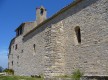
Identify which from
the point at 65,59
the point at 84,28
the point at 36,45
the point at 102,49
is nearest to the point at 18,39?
the point at 36,45

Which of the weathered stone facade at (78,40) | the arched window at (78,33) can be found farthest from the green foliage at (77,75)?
the arched window at (78,33)

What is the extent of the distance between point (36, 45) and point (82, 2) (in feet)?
28.6

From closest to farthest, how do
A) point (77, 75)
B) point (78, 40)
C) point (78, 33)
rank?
point (77, 75) < point (78, 40) < point (78, 33)

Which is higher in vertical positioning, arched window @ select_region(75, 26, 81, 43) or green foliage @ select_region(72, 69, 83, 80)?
arched window @ select_region(75, 26, 81, 43)

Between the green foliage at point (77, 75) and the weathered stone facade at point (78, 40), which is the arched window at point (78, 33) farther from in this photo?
the green foliage at point (77, 75)

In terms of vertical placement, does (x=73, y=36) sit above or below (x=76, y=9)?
below

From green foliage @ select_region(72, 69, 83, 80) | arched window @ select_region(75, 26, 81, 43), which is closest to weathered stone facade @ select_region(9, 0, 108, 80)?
arched window @ select_region(75, 26, 81, 43)

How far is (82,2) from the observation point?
1320 centimetres

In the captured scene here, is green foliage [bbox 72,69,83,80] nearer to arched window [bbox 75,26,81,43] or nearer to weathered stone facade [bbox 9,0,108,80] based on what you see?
weathered stone facade [bbox 9,0,108,80]

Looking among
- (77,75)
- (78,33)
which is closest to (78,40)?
(78,33)

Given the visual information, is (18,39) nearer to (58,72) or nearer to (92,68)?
(58,72)

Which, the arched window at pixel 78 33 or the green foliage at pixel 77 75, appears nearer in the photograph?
the green foliage at pixel 77 75

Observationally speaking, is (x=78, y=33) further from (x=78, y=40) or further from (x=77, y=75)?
(x=77, y=75)

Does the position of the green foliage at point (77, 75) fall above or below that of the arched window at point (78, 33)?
below
